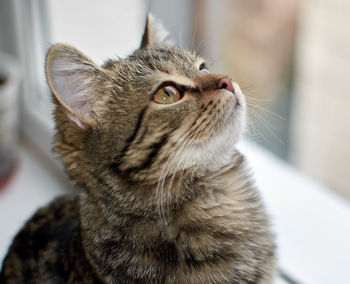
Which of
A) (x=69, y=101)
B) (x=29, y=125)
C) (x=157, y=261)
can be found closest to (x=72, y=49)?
(x=69, y=101)

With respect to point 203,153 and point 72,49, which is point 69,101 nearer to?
point 72,49

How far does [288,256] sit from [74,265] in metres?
0.54

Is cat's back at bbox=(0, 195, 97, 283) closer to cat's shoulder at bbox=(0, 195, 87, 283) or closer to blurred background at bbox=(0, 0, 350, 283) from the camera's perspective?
cat's shoulder at bbox=(0, 195, 87, 283)

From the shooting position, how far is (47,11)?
1.61 metres

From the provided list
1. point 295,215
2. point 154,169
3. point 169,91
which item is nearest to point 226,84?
point 169,91

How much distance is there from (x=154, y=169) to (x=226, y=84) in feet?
0.70

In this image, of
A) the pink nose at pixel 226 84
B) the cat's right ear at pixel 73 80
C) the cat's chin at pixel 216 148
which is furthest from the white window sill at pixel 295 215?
the cat's right ear at pixel 73 80

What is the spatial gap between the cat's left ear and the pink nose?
0.75 feet

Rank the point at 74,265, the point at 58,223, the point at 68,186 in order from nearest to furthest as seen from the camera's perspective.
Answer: the point at 74,265
the point at 58,223
the point at 68,186

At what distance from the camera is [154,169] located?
2.82 ft

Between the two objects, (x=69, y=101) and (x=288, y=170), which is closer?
(x=69, y=101)

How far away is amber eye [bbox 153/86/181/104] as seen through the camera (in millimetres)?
882

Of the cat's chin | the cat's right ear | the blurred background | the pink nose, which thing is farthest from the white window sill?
the cat's right ear

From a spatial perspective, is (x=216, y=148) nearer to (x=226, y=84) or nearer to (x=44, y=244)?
(x=226, y=84)
